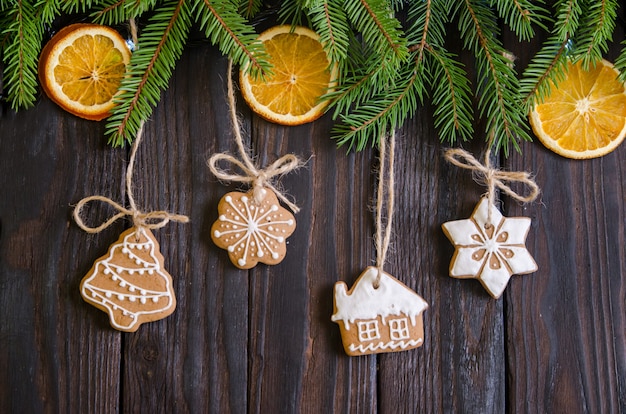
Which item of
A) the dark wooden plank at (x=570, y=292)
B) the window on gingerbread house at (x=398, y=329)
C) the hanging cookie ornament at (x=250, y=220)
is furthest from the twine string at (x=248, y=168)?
the dark wooden plank at (x=570, y=292)

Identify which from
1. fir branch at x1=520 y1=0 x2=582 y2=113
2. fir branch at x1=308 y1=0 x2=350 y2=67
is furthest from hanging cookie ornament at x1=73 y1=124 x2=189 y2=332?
fir branch at x1=520 y1=0 x2=582 y2=113

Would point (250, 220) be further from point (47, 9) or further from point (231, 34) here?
point (47, 9)

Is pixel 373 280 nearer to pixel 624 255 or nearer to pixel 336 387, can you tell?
pixel 336 387

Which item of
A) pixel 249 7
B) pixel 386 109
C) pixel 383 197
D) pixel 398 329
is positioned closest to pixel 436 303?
pixel 398 329

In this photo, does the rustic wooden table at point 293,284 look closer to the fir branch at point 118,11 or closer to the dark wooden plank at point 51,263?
the dark wooden plank at point 51,263

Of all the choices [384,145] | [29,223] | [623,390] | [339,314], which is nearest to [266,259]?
[339,314]
